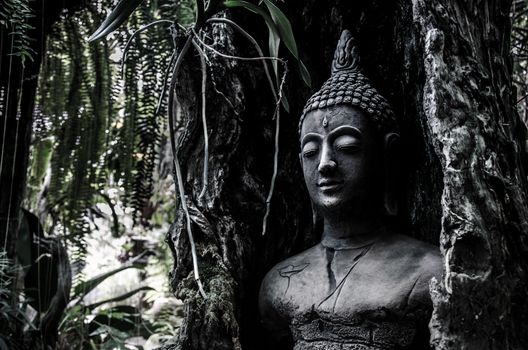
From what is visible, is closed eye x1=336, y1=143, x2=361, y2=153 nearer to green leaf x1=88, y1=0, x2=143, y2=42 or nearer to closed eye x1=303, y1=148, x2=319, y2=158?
closed eye x1=303, y1=148, x2=319, y2=158

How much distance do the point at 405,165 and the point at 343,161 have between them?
230mm

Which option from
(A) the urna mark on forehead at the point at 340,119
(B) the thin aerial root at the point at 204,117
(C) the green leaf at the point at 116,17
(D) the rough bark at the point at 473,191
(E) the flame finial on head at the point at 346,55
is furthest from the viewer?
(E) the flame finial on head at the point at 346,55

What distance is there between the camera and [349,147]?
77.5 inches

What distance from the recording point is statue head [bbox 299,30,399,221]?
77.2 inches

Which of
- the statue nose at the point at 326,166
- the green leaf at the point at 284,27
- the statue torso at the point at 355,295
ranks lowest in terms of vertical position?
the statue torso at the point at 355,295

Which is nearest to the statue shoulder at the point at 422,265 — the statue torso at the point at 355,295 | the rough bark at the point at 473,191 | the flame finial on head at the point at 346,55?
the statue torso at the point at 355,295

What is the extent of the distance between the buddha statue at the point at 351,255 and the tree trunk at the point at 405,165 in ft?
0.35

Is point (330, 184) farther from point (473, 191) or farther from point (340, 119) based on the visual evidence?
point (473, 191)

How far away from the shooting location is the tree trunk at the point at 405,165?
5.08ft

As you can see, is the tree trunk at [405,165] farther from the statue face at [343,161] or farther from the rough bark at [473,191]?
the statue face at [343,161]

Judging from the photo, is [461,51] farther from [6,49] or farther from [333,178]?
[6,49]

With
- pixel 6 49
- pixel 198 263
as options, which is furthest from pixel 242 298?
pixel 6 49

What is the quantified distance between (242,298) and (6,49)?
1.06m

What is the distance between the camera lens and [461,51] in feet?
5.64
